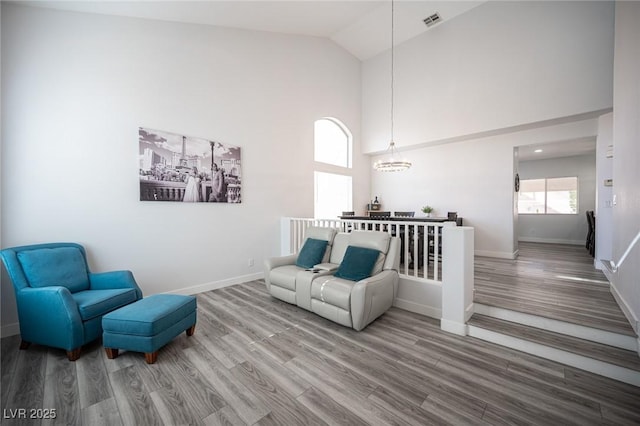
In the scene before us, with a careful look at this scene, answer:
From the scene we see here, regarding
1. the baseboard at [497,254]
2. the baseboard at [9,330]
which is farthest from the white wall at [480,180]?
the baseboard at [9,330]

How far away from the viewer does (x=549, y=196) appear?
24.4 feet

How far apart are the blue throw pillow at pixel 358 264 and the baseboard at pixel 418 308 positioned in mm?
726

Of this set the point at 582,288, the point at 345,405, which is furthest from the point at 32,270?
the point at 582,288

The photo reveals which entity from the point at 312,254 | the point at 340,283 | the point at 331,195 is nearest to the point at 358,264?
the point at 340,283

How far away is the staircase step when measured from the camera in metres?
1.88

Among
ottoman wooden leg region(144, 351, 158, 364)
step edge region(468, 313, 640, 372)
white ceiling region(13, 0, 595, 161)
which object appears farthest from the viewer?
white ceiling region(13, 0, 595, 161)

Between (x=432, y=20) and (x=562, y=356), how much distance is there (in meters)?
6.27

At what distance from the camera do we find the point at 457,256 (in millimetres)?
2527

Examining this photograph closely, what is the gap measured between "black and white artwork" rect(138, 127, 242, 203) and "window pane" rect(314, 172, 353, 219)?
211 cm

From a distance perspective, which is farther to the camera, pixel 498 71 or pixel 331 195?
pixel 331 195

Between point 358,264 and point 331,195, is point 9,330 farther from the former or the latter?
point 331,195

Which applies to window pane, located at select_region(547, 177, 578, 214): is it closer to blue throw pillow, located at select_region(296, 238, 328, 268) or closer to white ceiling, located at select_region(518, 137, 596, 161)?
white ceiling, located at select_region(518, 137, 596, 161)

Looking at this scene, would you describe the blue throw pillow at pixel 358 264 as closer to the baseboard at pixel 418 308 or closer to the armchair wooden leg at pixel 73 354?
the baseboard at pixel 418 308

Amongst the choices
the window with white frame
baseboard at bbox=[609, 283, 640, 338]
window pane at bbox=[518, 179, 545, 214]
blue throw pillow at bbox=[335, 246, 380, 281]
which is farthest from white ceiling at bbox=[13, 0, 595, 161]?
blue throw pillow at bbox=[335, 246, 380, 281]
